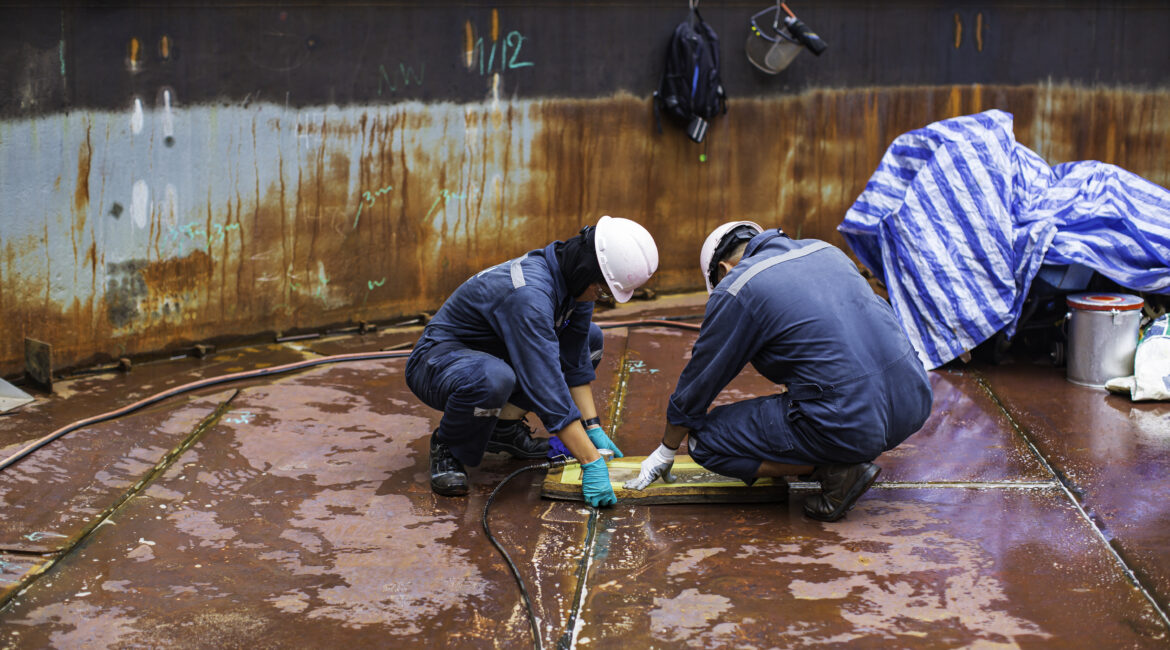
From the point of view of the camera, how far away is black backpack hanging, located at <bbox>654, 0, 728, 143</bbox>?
21.8 feet

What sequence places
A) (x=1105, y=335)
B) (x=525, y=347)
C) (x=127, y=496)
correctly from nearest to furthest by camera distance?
(x=525, y=347) < (x=127, y=496) < (x=1105, y=335)

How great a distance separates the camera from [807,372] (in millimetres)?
3518

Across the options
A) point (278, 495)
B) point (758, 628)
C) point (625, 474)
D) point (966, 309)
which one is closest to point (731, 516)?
point (625, 474)

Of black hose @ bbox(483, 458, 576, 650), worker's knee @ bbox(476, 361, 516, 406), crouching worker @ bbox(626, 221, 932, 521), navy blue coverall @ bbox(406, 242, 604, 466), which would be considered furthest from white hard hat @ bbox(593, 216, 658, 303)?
black hose @ bbox(483, 458, 576, 650)

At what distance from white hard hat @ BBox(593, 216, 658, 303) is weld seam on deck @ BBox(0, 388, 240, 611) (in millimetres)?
1904

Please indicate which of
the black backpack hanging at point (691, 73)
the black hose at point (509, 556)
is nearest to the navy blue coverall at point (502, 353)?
the black hose at point (509, 556)

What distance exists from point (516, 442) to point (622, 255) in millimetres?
999

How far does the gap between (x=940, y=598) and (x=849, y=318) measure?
0.93 m

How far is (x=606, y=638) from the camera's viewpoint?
9.57 feet

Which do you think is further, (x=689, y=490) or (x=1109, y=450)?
(x=1109, y=450)

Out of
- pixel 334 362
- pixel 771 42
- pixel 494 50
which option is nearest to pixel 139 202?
pixel 334 362

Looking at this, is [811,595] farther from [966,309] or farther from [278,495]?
[966,309]

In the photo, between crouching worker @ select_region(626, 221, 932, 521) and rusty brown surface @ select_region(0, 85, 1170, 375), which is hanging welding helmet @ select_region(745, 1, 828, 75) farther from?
crouching worker @ select_region(626, 221, 932, 521)

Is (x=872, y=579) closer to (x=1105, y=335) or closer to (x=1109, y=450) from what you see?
(x=1109, y=450)
